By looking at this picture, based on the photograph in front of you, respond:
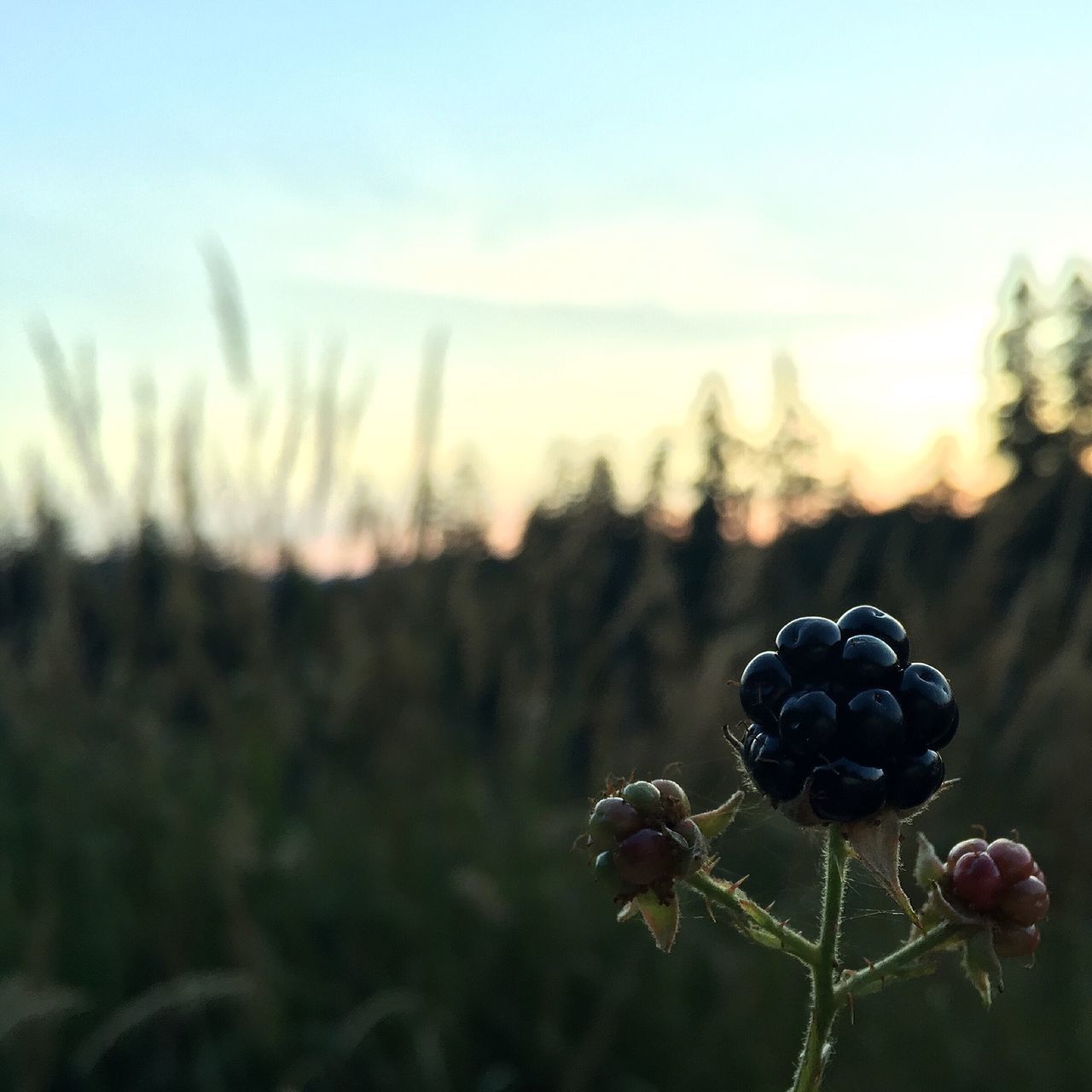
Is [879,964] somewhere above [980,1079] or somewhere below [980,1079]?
above

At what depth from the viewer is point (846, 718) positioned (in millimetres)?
1044

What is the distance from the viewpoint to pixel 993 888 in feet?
3.23

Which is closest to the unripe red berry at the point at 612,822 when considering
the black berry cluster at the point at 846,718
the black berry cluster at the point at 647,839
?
the black berry cluster at the point at 647,839

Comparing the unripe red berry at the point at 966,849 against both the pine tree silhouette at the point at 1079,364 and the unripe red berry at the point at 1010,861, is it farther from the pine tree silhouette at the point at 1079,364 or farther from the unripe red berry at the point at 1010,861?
the pine tree silhouette at the point at 1079,364

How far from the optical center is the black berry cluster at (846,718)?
0.97m

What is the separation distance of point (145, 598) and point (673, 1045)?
11.1 feet

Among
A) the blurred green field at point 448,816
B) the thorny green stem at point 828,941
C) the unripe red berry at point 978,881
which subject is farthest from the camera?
the blurred green field at point 448,816

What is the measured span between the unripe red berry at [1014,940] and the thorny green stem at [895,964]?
28 millimetres

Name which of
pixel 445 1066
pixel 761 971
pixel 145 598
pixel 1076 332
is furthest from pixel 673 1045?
pixel 1076 332

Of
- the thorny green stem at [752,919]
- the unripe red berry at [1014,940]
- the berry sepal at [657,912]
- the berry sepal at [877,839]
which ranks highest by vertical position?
the berry sepal at [877,839]

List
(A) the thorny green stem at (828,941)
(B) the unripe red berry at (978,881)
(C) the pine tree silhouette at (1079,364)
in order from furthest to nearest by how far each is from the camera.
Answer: (C) the pine tree silhouette at (1079,364), (B) the unripe red berry at (978,881), (A) the thorny green stem at (828,941)

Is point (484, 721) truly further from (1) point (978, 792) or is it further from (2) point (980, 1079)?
(2) point (980, 1079)

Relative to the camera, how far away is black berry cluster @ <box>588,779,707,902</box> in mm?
1015

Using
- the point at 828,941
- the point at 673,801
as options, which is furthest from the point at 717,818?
the point at 828,941
